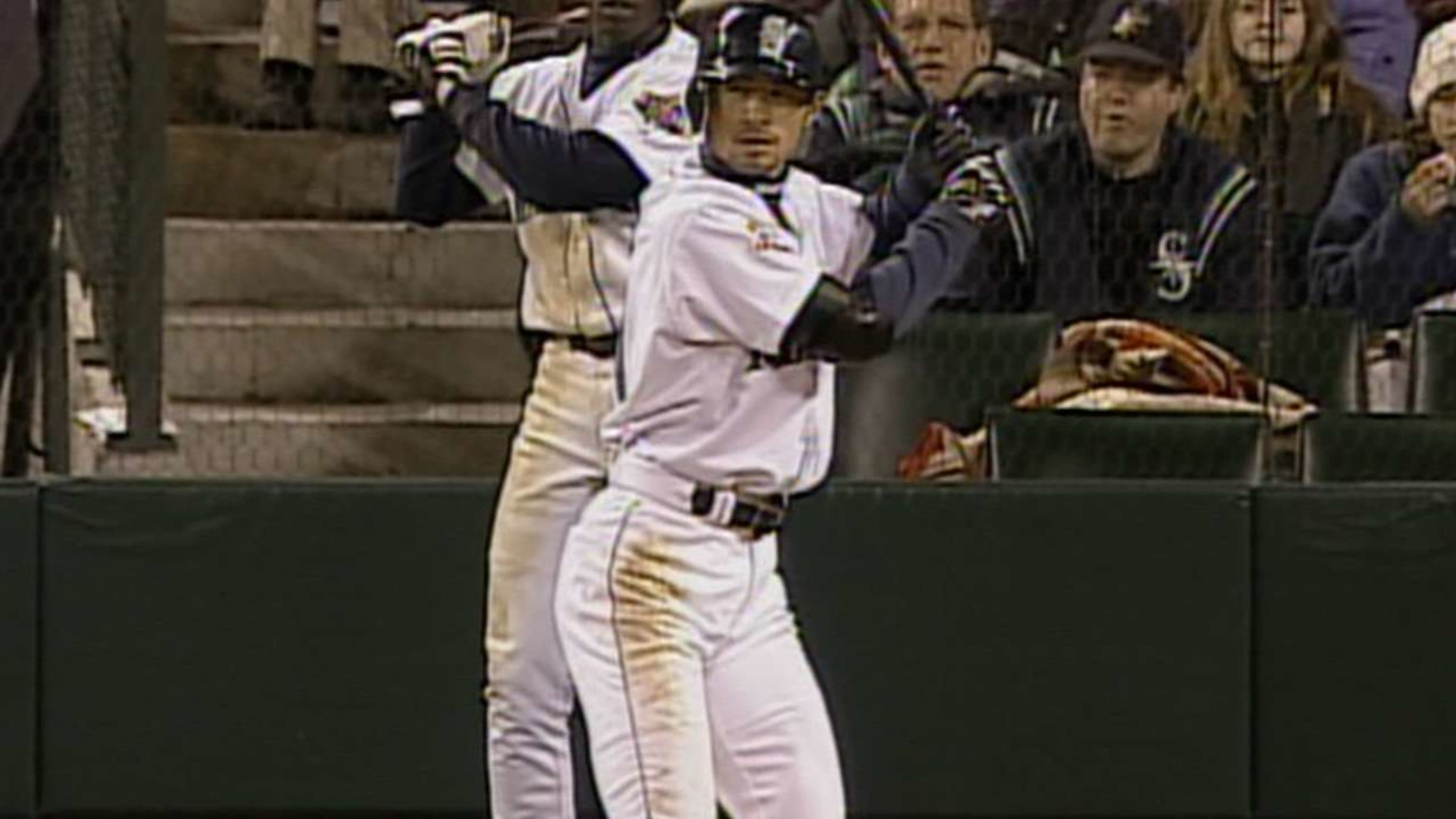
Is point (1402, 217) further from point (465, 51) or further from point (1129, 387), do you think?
point (465, 51)

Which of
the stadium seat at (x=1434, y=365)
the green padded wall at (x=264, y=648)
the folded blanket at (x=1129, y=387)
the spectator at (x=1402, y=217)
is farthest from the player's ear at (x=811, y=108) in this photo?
the stadium seat at (x=1434, y=365)

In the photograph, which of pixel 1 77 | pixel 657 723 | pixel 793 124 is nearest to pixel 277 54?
pixel 1 77

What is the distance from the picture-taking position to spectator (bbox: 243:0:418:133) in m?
8.76

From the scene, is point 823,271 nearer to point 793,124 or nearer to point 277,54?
point 793,124

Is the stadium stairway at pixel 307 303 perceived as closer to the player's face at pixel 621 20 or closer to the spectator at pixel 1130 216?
the player's face at pixel 621 20

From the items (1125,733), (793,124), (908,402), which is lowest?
(1125,733)

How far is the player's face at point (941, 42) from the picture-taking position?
28.9 ft

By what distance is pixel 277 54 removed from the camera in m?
8.82

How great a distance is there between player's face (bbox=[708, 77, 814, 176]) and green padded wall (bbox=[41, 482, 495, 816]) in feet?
3.12

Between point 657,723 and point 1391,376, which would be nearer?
point 657,723

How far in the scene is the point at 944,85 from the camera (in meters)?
8.80

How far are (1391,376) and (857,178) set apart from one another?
1.28 m

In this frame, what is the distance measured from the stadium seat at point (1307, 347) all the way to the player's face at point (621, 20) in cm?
131

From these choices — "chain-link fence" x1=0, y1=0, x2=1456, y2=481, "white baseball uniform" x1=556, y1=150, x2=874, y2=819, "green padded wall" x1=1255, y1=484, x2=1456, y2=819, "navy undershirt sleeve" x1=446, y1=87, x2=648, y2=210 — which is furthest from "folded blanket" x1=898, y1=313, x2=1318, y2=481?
"navy undershirt sleeve" x1=446, y1=87, x2=648, y2=210
